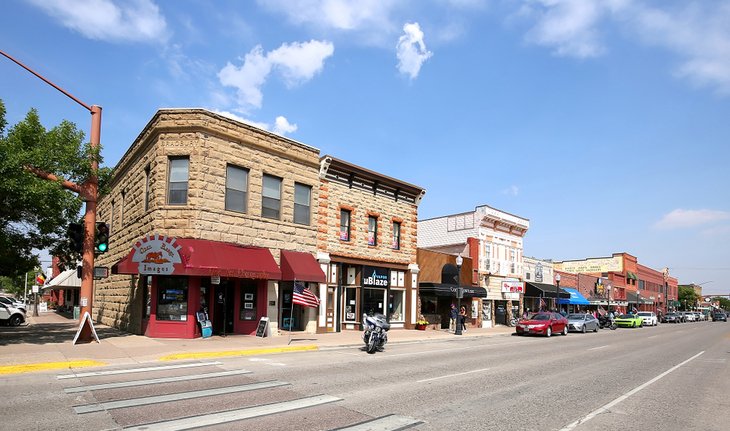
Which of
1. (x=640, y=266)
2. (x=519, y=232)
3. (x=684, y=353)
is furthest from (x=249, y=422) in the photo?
(x=640, y=266)

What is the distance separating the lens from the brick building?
24.6 meters

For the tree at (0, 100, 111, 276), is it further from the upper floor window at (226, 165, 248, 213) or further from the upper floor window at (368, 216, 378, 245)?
the upper floor window at (368, 216, 378, 245)

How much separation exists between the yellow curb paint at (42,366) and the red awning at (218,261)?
207 inches

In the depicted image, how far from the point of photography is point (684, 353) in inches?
808

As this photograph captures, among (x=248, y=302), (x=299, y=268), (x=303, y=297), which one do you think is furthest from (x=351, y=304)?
(x=248, y=302)

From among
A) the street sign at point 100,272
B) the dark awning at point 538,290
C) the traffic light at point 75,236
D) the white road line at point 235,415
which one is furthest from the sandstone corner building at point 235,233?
the dark awning at point 538,290

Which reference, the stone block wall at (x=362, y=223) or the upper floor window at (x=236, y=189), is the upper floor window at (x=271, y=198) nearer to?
the upper floor window at (x=236, y=189)

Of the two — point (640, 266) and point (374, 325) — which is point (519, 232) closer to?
point (374, 325)

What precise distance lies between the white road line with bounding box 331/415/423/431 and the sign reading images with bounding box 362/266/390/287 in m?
18.6

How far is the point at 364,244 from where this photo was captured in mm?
26469

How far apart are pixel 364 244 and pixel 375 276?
1958 millimetres

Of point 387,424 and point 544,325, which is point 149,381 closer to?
point 387,424

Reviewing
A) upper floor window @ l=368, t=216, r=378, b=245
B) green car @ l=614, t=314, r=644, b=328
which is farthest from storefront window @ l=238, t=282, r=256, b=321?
green car @ l=614, t=314, r=644, b=328

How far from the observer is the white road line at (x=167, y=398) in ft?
26.0
